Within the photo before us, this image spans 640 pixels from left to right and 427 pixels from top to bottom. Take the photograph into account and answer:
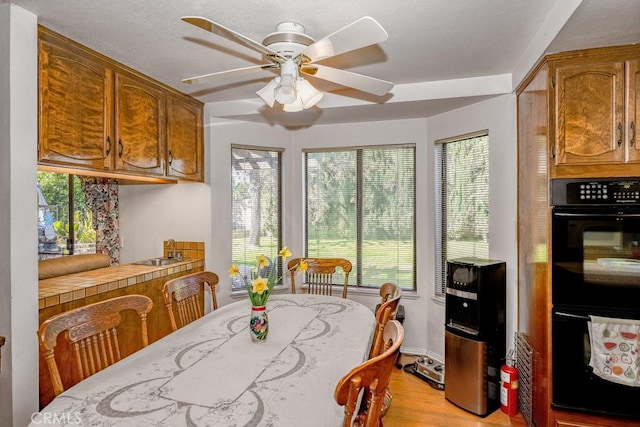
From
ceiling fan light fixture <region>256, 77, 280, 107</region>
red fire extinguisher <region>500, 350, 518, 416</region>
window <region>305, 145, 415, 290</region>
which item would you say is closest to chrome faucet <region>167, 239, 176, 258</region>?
window <region>305, 145, 415, 290</region>

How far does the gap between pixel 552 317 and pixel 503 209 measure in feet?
3.31

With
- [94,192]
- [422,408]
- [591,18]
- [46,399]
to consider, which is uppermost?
[591,18]

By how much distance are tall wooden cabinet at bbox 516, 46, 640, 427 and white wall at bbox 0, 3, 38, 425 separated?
9.20 feet

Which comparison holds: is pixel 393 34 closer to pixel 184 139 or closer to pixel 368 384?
pixel 368 384

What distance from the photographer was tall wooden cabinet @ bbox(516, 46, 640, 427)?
2.07 m

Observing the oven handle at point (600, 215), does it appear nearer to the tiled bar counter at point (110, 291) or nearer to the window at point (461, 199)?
the window at point (461, 199)

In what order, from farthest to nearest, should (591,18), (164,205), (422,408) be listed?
(164,205), (422,408), (591,18)

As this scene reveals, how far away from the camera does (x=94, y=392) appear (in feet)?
4.35

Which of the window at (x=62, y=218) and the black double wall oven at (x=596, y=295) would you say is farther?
the window at (x=62, y=218)

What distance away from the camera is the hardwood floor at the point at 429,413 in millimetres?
2523

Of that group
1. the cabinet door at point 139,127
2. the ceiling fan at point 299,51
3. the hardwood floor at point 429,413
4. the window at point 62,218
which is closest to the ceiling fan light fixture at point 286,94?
the ceiling fan at point 299,51

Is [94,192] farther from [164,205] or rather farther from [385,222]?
[385,222]

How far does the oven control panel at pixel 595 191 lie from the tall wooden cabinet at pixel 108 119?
277 centimetres

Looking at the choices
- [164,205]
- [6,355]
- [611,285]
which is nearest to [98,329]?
[6,355]
